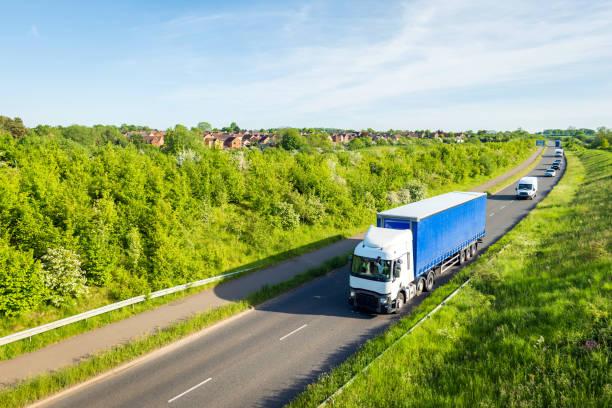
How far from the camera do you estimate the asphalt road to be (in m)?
9.53

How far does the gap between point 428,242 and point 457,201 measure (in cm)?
→ 450

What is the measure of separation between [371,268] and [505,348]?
5.16m

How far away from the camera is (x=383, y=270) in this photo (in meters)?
13.3

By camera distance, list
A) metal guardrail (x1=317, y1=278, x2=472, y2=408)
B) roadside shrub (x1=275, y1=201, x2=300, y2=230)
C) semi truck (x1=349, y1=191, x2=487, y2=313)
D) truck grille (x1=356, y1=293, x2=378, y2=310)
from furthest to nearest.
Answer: roadside shrub (x1=275, y1=201, x2=300, y2=230), truck grille (x1=356, y1=293, x2=378, y2=310), semi truck (x1=349, y1=191, x2=487, y2=313), metal guardrail (x1=317, y1=278, x2=472, y2=408)

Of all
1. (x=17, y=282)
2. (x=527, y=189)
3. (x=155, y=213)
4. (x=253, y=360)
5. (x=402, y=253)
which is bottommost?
(x=253, y=360)

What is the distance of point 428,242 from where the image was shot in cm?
1537

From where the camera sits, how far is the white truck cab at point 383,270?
43.5 feet

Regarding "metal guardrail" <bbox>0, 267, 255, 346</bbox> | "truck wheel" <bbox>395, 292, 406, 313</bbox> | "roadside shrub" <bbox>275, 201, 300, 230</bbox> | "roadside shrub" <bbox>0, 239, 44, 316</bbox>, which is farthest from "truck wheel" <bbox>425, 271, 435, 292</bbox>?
"roadside shrub" <bbox>0, 239, 44, 316</bbox>

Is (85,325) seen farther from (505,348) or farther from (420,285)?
(505,348)

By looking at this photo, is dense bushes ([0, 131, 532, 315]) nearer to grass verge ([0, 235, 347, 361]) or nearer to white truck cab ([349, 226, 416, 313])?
grass verge ([0, 235, 347, 361])

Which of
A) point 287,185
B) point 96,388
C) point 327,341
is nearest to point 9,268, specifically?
point 96,388

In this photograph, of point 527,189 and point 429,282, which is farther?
point 527,189

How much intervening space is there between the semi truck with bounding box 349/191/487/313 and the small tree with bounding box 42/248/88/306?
439 inches

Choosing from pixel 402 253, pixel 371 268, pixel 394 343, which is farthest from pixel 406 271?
pixel 394 343
